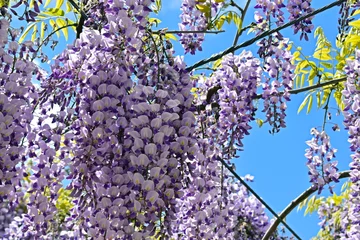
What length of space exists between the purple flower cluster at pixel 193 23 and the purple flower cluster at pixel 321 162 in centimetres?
79

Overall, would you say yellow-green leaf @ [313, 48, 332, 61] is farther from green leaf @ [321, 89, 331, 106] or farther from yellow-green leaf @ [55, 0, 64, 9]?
yellow-green leaf @ [55, 0, 64, 9]

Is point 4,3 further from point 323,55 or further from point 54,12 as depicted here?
point 323,55

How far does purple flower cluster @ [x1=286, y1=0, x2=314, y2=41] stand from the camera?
119 inches

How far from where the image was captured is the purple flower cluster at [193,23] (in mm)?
3166

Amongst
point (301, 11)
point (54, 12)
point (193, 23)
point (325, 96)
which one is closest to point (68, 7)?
point (54, 12)

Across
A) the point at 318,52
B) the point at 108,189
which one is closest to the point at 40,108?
the point at 108,189

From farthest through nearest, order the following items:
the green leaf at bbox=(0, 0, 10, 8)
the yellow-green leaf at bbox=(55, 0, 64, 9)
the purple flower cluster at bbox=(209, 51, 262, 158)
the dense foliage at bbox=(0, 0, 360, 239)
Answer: the yellow-green leaf at bbox=(55, 0, 64, 9) → the purple flower cluster at bbox=(209, 51, 262, 158) → the green leaf at bbox=(0, 0, 10, 8) → the dense foliage at bbox=(0, 0, 360, 239)

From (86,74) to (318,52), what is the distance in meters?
1.98

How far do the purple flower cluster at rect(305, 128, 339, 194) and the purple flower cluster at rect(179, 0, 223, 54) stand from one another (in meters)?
0.79

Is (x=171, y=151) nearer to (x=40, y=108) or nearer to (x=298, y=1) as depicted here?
(x=40, y=108)

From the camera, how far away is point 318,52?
3.50 metres

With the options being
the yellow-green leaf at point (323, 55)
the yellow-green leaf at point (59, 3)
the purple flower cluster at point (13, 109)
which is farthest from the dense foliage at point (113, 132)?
the yellow-green leaf at point (323, 55)

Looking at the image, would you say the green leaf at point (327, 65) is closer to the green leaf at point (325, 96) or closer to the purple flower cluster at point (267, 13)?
the green leaf at point (325, 96)

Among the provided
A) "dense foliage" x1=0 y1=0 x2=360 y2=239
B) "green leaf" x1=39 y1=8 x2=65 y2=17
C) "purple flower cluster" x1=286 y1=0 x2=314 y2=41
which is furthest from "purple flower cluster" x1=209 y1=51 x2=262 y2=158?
"green leaf" x1=39 y1=8 x2=65 y2=17
